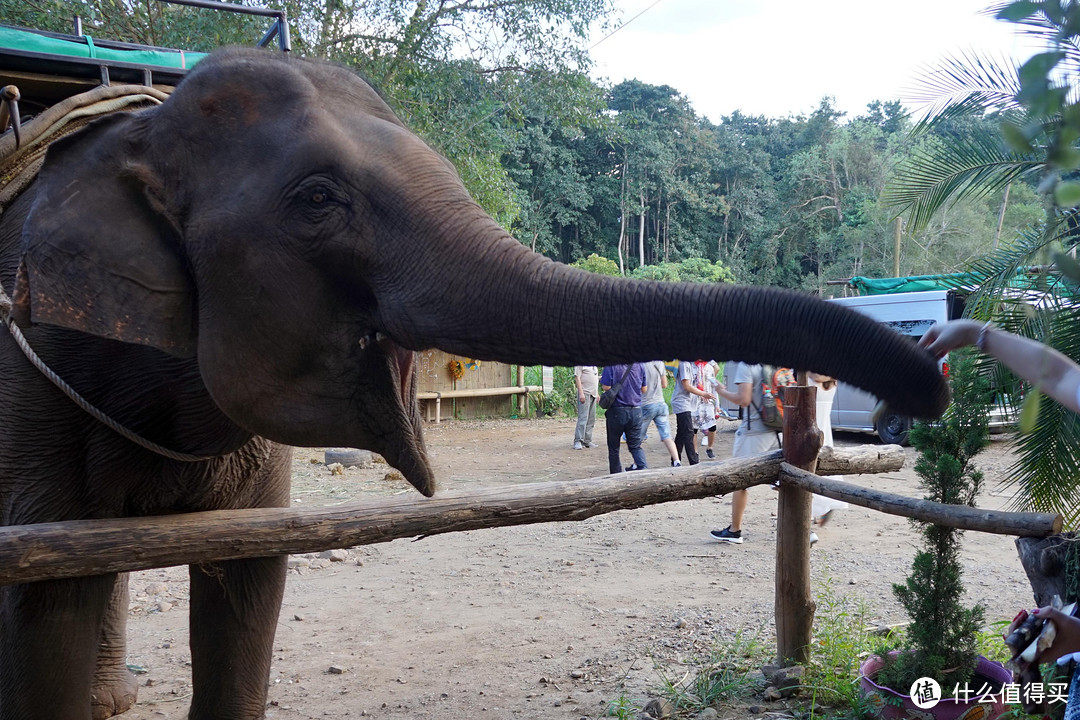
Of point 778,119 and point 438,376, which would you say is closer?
point 438,376

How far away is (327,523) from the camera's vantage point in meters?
2.86

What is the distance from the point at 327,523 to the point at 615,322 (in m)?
1.46

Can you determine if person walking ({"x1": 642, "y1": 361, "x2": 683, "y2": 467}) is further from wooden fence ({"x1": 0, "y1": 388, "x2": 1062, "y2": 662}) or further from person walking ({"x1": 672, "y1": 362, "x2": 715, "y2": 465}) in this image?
wooden fence ({"x1": 0, "y1": 388, "x2": 1062, "y2": 662})

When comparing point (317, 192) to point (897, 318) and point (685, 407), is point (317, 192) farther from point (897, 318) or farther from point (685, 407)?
point (897, 318)

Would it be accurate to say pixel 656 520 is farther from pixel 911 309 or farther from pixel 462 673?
pixel 911 309

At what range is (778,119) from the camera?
161ft

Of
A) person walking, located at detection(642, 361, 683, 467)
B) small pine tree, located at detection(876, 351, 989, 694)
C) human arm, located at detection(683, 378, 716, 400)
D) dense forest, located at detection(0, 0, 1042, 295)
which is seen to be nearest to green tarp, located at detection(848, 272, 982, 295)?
dense forest, located at detection(0, 0, 1042, 295)

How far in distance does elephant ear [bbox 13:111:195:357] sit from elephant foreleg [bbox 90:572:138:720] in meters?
2.42

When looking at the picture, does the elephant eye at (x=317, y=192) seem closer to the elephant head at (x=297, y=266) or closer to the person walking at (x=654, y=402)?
the elephant head at (x=297, y=266)

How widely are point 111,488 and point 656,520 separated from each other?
21.5 feet

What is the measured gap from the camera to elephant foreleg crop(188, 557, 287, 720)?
2.99 metres

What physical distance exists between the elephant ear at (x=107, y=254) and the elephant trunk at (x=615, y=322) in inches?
22.0

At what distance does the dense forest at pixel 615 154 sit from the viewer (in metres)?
12.8

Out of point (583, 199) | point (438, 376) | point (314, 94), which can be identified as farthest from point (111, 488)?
point (583, 199)
